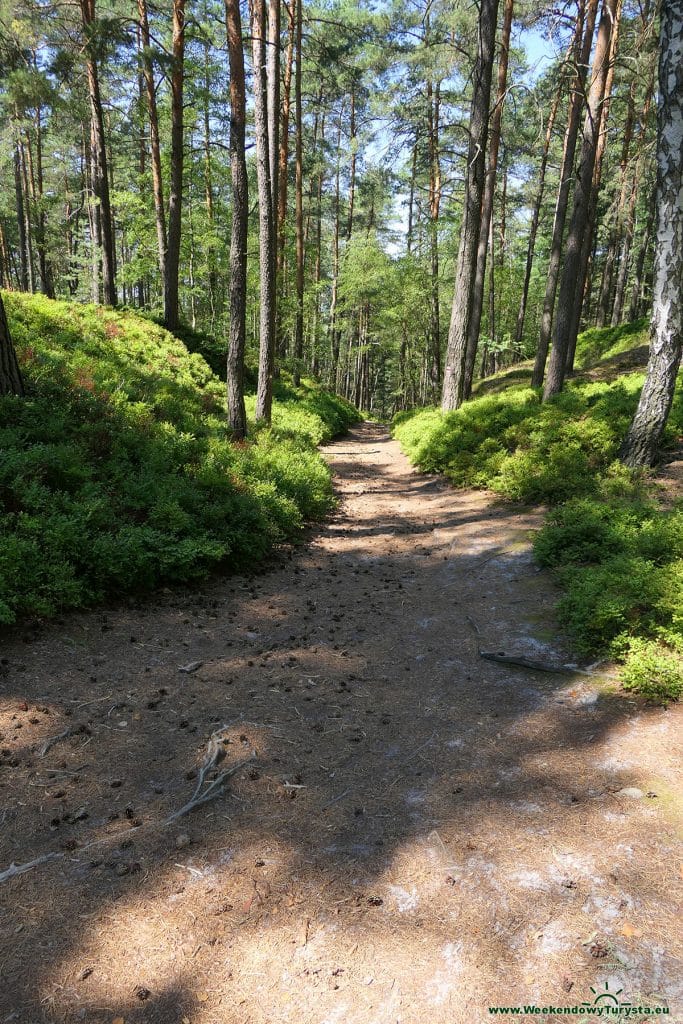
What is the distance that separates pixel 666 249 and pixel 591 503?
3.55m

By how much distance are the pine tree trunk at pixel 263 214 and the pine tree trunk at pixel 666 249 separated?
6487mm

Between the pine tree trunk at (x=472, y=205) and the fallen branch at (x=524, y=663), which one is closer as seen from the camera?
the fallen branch at (x=524, y=663)

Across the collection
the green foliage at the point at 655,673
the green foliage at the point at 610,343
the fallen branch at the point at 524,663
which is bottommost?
the fallen branch at the point at 524,663

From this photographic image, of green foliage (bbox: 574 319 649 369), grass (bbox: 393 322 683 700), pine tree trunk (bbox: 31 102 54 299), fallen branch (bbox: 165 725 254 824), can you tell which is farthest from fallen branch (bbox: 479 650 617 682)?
pine tree trunk (bbox: 31 102 54 299)

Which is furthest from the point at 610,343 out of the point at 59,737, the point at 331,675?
the point at 59,737

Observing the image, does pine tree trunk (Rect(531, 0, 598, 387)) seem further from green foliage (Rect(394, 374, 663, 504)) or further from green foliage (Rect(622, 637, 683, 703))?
green foliage (Rect(622, 637, 683, 703))

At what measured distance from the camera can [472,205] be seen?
1286 cm

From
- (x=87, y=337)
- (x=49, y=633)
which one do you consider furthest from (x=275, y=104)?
(x=49, y=633)

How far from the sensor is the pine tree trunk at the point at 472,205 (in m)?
11.7

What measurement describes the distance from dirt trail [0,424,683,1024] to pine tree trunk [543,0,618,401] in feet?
30.9

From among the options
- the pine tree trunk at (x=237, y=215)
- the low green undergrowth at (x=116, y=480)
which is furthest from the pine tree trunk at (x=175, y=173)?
the pine tree trunk at (x=237, y=215)

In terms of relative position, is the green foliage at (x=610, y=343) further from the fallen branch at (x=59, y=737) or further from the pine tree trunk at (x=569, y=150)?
the fallen branch at (x=59, y=737)

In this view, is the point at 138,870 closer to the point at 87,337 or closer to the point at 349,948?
the point at 349,948

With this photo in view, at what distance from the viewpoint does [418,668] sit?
4840 mm
